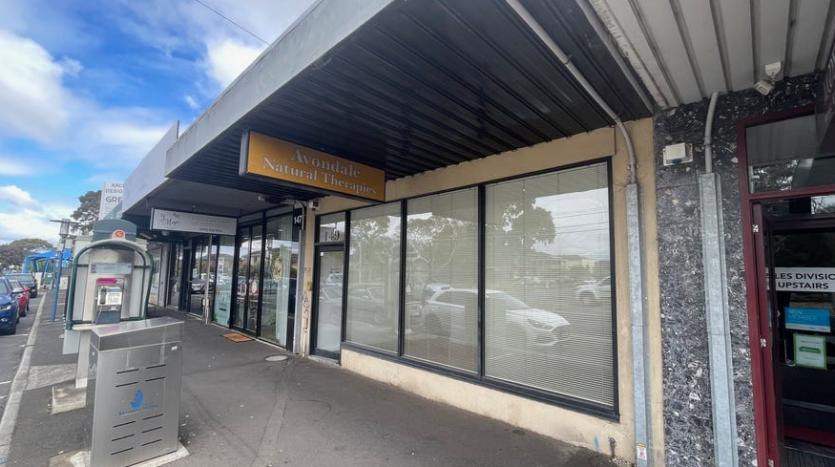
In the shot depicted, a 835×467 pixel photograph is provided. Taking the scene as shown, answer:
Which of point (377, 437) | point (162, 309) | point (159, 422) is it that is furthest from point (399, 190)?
point (162, 309)

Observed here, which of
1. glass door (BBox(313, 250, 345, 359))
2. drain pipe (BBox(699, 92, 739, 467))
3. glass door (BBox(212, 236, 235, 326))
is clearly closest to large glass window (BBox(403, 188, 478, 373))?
glass door (BBox(313, 250, 345, 359))

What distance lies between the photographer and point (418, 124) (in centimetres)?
392

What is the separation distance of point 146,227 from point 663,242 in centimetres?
1549

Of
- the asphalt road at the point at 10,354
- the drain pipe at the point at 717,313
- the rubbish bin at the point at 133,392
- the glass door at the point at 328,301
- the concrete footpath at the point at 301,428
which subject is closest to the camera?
the drain pipe at the point at 717,313

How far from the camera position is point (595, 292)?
3.88m

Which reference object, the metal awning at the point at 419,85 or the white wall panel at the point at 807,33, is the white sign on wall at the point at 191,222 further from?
the white wall panel at the point at 807,33

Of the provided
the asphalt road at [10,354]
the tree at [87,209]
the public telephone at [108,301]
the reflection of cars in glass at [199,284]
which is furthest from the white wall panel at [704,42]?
the tree at [87,209]

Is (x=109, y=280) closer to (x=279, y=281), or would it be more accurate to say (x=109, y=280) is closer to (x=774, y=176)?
(x=279, y=281)

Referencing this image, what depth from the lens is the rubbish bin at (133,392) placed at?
3289mm

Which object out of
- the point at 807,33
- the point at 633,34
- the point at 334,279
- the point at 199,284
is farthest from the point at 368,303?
the point at 199,284

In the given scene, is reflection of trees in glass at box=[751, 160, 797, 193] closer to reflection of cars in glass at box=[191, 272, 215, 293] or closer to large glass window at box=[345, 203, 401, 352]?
large glass window at box=[345, 203, 401, 352]

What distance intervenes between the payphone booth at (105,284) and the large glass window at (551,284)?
5407 millimetres

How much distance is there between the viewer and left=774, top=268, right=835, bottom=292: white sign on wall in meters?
4.30

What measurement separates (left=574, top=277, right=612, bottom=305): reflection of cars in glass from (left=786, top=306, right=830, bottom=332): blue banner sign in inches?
106
